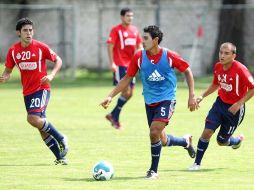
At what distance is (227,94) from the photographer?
12.1 m

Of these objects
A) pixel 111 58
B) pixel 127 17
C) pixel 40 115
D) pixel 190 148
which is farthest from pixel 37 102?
pixel 127 17

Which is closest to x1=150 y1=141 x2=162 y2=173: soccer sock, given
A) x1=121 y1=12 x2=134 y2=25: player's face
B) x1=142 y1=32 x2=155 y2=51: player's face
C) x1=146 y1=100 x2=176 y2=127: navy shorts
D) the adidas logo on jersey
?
x1=146 y1=100 x2=176 y2=127: navy shorts

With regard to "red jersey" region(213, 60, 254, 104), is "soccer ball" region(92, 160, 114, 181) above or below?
below

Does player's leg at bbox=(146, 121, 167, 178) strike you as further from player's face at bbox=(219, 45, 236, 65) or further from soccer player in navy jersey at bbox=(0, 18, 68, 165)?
soccer player in navy jersey at bbox=(0, 18, 68, 165)

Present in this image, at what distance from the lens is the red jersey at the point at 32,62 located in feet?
41.4

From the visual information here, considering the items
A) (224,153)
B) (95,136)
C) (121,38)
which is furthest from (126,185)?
(121,38)

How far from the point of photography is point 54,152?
12625 millimetres

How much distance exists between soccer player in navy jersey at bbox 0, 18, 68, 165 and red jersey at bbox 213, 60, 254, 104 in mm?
2382

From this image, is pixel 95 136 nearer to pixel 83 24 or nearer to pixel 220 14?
pixel 220 14

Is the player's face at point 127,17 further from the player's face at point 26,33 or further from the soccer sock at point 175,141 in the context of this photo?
the soccer sock at point 175,141

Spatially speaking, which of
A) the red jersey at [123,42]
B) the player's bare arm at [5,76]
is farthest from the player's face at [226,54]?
the red jersey at [123,42]

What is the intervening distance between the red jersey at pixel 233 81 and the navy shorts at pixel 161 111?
99 cm

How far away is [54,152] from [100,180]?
1845 mm

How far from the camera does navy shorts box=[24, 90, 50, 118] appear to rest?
1250cm
